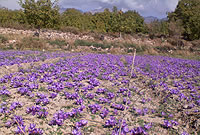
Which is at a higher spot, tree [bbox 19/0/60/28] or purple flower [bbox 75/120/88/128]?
tree [bbox 19/0/60/28]

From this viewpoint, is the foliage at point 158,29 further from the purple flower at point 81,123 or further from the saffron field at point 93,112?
the purple flower at point 81,123

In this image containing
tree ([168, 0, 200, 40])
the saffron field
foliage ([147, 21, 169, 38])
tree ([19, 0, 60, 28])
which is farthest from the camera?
foliage ([147, 21, 169, 38])

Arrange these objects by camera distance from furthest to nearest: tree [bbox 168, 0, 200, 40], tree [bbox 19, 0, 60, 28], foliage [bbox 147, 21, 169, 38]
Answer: foliage [bbox 147, 21, 169, 38]
tree [bbox 168, 0, 200, 40]
tree [bbox 19, 0, 60, 28]

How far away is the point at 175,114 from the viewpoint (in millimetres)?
3637

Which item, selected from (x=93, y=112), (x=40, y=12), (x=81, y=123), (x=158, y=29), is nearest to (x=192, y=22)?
(x=158, y=29)

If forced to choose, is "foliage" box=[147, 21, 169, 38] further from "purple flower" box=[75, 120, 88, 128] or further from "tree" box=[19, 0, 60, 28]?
"purple flower" box=[75, 120, 88, 128]

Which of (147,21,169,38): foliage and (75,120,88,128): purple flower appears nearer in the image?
(75,120,88,128): purple flower

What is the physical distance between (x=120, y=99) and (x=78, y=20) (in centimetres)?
3652

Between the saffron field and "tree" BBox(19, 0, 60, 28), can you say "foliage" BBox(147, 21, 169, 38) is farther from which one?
the saffron field

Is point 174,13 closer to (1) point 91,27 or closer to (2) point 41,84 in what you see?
(1) point 91,27

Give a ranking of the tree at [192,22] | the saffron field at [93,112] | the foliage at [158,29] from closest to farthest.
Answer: the saffron field at [93,112]
the tree at [192,22]
the foliage at [158,29]

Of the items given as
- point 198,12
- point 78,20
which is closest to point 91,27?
point 78,20

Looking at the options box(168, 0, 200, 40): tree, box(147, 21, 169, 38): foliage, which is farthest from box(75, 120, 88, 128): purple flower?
box(147, 21, 169, 38): foliage

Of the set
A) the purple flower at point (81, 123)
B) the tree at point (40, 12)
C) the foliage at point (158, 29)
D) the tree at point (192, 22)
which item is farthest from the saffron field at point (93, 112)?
the foliage at point (158, 29)
